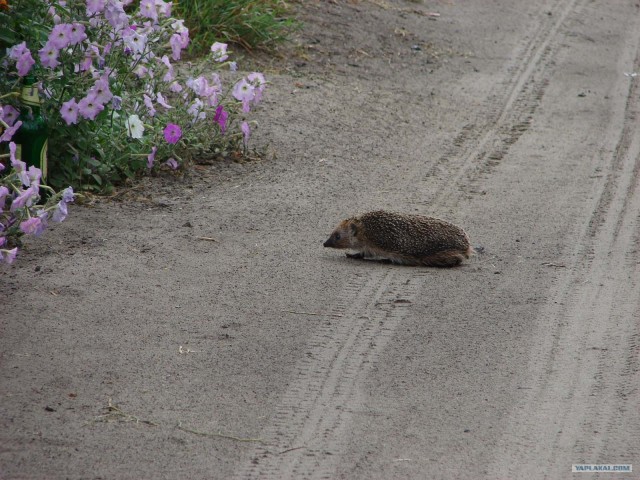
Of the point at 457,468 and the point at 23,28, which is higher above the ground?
the point at 23,28

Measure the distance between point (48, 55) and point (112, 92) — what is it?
886mm

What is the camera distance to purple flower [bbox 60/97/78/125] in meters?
7.61

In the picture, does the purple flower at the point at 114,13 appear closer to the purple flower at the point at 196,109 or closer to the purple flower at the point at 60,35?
the purple flower at the point at 60,35

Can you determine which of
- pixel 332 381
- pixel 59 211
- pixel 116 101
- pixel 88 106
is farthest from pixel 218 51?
pixel 332 381

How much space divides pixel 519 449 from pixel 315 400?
41.7 inches

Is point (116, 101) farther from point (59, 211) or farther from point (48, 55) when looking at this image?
point (59, 211)

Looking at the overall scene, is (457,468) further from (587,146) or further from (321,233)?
(587,146)

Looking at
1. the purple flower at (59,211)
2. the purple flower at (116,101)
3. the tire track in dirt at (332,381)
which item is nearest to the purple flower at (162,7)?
the purple flower at (116,101)

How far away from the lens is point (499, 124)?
10.8 metres

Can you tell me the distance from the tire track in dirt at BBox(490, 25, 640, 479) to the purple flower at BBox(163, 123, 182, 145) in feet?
11.0

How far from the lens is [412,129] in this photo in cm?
1059

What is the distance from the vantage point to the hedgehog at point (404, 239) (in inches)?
279

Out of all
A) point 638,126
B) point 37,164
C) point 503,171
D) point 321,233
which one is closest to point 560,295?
point 321,233

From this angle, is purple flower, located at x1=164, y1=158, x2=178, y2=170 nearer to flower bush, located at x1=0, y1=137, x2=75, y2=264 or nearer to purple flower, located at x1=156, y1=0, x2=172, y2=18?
purple flower, located at x1=156, y1=0, x2=172, y2=18
